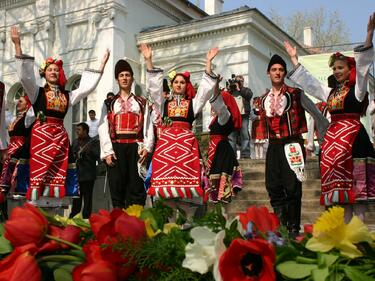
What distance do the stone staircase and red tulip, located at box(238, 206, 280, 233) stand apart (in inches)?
245

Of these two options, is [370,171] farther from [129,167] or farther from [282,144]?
[129,167]

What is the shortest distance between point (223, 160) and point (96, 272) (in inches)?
224

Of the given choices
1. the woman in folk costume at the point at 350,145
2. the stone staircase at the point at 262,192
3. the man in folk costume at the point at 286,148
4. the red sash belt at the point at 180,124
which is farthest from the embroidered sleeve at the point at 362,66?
the stone staircase at the point at 262,192

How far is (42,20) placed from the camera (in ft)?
55.8

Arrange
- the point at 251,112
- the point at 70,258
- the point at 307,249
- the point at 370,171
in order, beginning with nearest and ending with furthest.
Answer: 1. the point at 307,249
2. the point at 70,258
3. the point at 370,171
4. the point at 251,112

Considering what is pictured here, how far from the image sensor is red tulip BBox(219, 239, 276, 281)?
97 cm

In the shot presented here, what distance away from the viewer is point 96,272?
107cm

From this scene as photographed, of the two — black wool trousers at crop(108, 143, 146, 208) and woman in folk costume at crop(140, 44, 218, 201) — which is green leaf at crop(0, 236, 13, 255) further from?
black wool trousers at crop(108, 143, 146, 208)

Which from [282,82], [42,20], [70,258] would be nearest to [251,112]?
[282,82]

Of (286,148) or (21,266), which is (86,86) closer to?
(286,148)

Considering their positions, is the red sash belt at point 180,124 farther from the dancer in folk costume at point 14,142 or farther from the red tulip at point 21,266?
the red tulip at point 21,266

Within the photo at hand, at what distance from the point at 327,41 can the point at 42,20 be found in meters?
24.8

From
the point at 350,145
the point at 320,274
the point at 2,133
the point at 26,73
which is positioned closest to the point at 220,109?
the point at 350,145

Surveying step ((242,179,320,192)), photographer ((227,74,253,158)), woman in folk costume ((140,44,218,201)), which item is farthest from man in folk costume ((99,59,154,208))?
photographer ((227,74,253,158))
